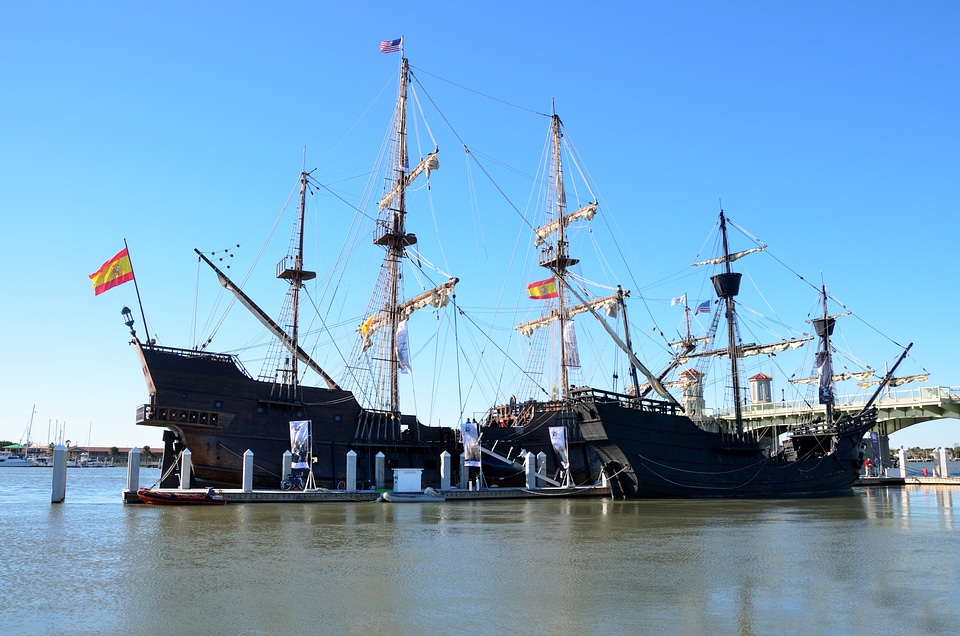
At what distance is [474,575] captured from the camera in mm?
13133

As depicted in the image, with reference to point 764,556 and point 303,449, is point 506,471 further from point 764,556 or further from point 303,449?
point 764,556

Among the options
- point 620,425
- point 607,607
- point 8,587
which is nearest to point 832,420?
point 620,425

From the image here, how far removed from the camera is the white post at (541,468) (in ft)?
129

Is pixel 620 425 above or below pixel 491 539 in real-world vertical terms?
above

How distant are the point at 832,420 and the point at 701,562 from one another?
35494mm

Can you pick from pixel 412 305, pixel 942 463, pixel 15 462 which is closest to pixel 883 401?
pixel 942 463

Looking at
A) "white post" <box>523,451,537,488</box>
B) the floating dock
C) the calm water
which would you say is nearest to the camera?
the calm water

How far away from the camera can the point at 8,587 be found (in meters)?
12.1

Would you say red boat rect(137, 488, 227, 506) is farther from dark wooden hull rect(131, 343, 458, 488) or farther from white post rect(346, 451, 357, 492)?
white post rect(346, 451, 357, 492)

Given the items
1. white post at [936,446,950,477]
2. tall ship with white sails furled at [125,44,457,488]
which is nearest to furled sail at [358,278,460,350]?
tall ship with white sails furled at [125,44,457,488]

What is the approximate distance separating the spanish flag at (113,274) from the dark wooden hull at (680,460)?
67.8ft

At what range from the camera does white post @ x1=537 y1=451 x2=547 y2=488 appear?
129 feet

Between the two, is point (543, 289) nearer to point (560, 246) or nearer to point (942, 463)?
point (560, 246)

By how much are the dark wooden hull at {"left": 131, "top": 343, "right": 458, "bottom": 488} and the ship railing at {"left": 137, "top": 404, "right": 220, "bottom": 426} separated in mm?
38
